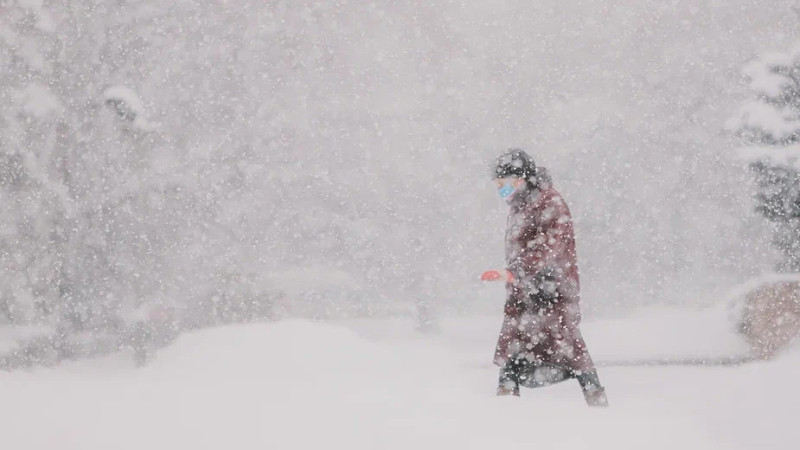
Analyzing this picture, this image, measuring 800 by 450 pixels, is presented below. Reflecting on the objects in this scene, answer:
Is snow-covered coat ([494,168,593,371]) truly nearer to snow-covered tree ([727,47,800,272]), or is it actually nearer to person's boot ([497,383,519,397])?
person's boot ([497,383,519,397])

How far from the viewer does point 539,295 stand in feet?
18.8

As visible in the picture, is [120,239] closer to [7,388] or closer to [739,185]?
[7,388]

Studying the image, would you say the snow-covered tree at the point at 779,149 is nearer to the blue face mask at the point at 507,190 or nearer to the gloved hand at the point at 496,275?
the blue face mask at the point at 507,190

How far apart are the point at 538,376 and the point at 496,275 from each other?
0.88 metres

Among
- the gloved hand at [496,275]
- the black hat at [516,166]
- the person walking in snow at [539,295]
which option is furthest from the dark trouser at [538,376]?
the black hat at [516,166]

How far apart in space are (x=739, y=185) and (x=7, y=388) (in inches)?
620

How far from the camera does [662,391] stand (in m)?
6.96

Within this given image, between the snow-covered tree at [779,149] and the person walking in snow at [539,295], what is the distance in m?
6.56

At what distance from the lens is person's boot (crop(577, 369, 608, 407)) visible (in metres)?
5.55

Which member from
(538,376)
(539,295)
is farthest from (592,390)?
(539,295)

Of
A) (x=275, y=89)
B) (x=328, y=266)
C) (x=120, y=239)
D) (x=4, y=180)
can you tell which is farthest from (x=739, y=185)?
(x=4, y=180)

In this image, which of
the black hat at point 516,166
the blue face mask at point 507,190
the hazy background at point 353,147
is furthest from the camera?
the hazy background at point 353,147

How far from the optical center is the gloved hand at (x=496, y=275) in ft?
16.9

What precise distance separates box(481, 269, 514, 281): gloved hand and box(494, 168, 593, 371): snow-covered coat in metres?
0.10
